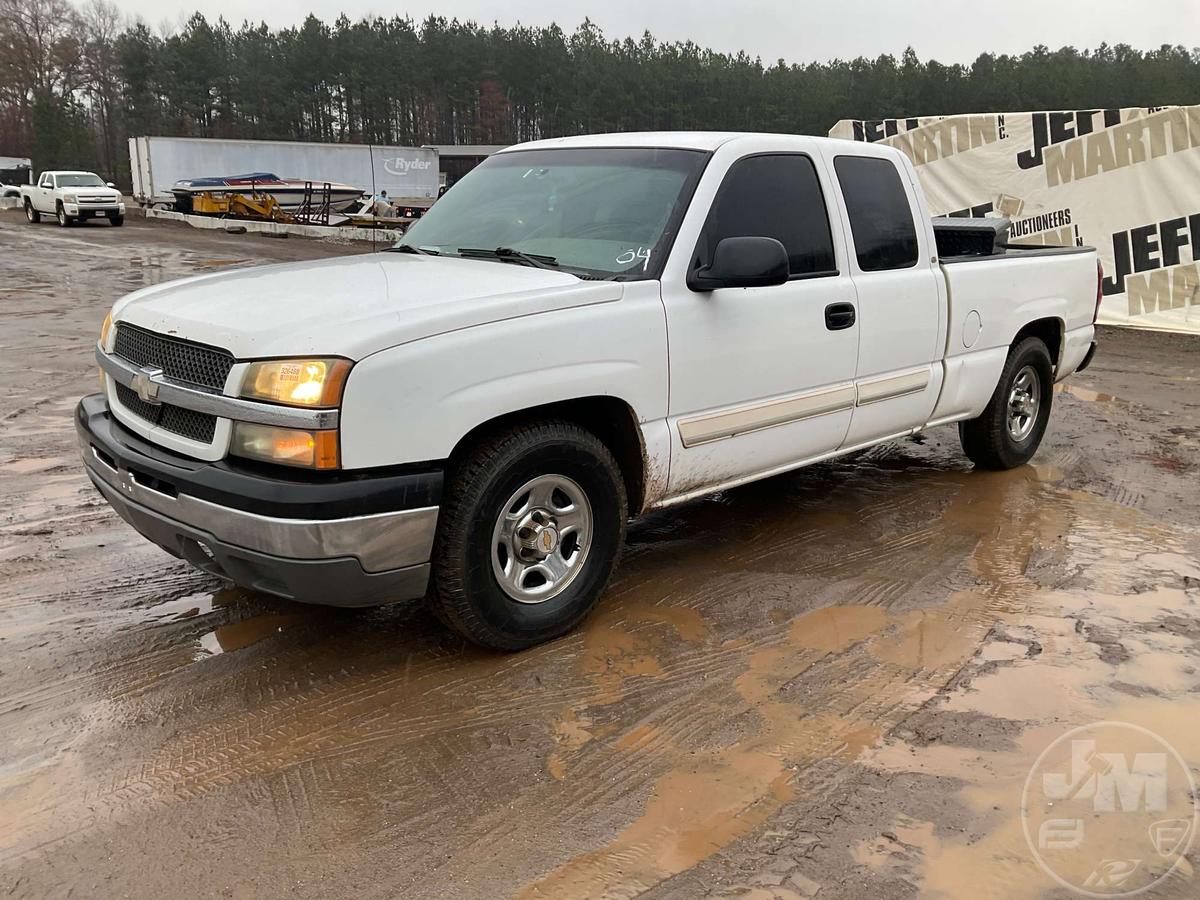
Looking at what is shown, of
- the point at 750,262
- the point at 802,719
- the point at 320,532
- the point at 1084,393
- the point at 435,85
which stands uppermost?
the point at 435,85

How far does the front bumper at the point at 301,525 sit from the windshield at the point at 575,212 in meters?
1.30

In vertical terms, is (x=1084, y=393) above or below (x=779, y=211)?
below

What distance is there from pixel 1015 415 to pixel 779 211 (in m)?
2.76

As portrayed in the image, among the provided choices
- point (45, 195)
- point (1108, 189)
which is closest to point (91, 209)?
point (45, 195)

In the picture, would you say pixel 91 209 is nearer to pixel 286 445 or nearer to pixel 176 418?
pixel 176 418

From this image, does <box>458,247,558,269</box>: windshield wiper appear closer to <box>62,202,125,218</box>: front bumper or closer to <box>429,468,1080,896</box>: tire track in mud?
<box>429,468,1080,896</box>: tire track in mud

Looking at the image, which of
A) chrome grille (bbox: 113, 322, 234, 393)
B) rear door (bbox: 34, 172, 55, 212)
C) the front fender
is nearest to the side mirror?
the front fender

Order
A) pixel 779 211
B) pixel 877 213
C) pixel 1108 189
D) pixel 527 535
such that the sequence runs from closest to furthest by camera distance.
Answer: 1. pixel 527 535
2. pixel 779 211
3. pixel 877 213
4. pixel 1108 189

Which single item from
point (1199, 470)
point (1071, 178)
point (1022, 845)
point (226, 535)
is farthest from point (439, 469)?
point (1071, 178)

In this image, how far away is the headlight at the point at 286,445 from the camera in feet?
9.78

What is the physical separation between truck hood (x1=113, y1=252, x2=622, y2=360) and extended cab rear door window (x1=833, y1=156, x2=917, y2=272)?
168 centimetres

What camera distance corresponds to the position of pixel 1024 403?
624cm

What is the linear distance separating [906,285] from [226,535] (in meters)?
3.45

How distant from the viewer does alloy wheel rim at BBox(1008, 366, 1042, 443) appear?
240 inches
